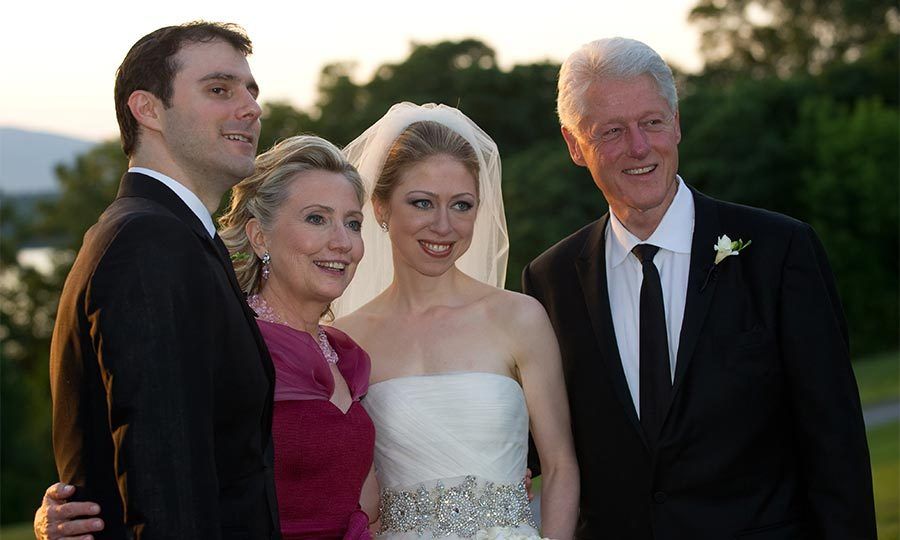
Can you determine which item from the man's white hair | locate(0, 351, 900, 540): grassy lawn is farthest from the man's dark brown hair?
locate(0, 351, 900, 540): grassy lawn

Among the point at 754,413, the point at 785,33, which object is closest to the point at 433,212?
the point at 754,413

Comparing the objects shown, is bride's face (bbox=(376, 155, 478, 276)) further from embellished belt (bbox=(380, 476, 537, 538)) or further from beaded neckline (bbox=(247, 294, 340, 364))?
embellished belt (bbox=(380, 476, 537, 538))

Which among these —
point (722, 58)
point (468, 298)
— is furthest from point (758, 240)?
point (722, 58)

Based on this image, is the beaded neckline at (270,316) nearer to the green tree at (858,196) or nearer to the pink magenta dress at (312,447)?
the pink magenta dress at (312,447)

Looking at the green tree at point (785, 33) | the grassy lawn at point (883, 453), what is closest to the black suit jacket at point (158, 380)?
the grassy lawn at point (883, 453)

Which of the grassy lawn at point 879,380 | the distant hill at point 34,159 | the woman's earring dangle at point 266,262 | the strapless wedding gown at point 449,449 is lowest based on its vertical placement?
the grassy lawn at point 879,380

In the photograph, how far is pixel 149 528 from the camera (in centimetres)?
314

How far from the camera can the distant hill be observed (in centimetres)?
3756

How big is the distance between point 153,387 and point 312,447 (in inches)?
66.0

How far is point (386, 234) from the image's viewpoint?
6.07 meters

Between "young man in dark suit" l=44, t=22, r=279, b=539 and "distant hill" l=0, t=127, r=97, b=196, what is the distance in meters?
33.9

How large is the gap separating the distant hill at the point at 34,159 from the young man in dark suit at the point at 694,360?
33112 mm

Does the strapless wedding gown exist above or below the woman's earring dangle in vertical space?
below

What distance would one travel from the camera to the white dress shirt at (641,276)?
5.02 m
